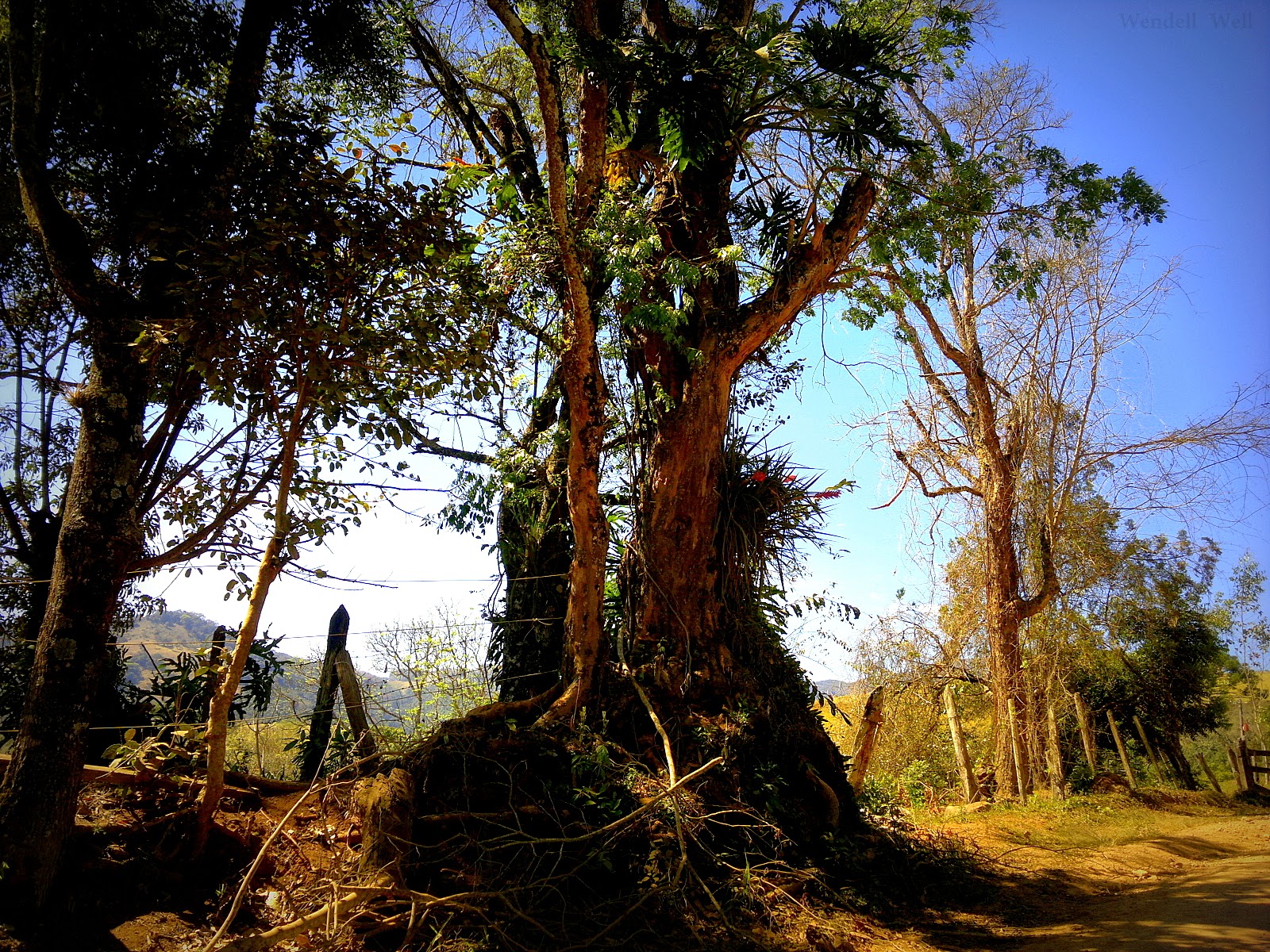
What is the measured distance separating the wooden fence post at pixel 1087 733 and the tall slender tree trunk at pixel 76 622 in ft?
42.5

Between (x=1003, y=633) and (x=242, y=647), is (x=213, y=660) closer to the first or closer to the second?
(x=242, y=647)

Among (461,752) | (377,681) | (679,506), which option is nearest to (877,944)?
(461,752)

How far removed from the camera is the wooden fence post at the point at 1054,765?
37.0ft

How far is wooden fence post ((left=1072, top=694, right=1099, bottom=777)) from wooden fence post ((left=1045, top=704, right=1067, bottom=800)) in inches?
35.6

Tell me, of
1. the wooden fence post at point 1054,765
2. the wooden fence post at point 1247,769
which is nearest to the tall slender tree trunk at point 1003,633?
the wooden fence post at point 1054,765

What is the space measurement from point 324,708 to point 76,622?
1.99 meters

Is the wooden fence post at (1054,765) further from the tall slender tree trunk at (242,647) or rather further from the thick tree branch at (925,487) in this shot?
the tall slender tree trunk at (242,647)

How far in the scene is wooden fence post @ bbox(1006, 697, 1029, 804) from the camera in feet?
37.7

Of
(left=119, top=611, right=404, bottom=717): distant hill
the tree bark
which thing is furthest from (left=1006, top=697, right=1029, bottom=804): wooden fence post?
(left=119, top=611, right=404, bottom=717): distant hill

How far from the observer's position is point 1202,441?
12.1 m

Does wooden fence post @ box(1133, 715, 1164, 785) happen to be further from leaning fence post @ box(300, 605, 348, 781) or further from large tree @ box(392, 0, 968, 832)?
leaning fence post @ box(300, 605, 348, 781)

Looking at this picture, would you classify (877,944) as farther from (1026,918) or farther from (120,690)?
(120,690)

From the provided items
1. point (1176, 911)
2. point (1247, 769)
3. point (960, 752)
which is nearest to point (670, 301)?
point (1176, 911)

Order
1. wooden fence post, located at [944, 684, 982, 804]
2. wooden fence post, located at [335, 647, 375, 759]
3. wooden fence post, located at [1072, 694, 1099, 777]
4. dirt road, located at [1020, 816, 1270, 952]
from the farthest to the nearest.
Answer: wooden fence post, located at [1072, 694, 1099, 777], wooden fence post, located at [944, 684, 982, 804], wooden fence post, located at [335, 647, 375, 759], dirt road, located at [1020, 816, 1270, 952]
